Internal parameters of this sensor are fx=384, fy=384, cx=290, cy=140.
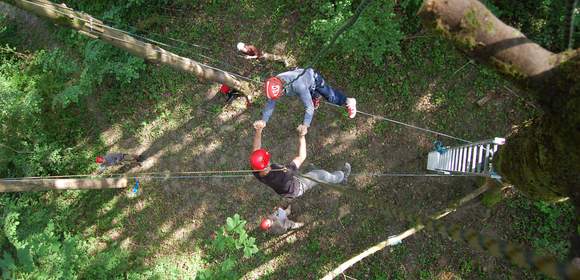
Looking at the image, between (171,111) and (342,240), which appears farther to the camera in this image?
(171,111)

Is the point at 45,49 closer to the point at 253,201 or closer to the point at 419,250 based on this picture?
the point at 253,201

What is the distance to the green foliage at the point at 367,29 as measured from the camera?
586cm

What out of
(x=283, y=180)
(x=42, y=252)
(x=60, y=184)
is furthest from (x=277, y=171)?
(x=60, y=184)

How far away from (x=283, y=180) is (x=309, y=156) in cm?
162

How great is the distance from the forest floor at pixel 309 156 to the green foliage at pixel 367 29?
50 centimetres

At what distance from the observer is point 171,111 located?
7.49 metres

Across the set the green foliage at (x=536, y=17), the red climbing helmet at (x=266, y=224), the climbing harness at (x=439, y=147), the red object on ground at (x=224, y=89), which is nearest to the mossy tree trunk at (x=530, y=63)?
the climbing harness at (x=439, y=147)

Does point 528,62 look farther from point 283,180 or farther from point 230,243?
point 230,243

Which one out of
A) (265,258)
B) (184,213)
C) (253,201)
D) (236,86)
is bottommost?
(265,258)

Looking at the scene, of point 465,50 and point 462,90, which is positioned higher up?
point 465,50

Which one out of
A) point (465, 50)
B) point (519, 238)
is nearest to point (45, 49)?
point (465, 50)

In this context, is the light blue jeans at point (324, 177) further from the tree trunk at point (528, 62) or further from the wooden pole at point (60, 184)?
the tree trunk at point (528, 62)

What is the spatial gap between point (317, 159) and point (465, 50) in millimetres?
4787

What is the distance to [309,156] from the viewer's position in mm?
6691
